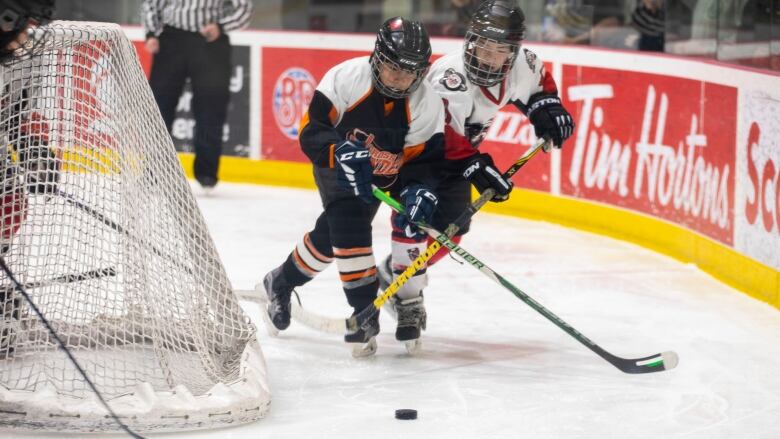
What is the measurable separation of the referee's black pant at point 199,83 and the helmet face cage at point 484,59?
2.85 meters

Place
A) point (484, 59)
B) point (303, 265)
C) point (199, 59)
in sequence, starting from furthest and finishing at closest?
point (199, 59), point (303, 265), point (484, 59)

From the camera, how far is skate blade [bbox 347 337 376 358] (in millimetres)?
3482

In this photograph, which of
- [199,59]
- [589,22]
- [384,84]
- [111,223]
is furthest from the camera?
[199,59]

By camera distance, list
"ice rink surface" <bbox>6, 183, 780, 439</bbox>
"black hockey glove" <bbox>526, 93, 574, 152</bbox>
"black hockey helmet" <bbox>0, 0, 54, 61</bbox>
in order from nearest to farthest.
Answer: "black hockey helmet" <bbox>0, 0, 54, 61</bbox> → "ice rink surface" <bbox>6, 183, 780, 439</bbox> → "black hockey glove" <bbox>526, 93, 574, 152</bbox>

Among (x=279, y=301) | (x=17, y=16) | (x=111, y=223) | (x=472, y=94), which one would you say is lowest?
(x=279, y=301)

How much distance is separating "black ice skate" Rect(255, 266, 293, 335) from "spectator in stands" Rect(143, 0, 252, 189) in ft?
8.51

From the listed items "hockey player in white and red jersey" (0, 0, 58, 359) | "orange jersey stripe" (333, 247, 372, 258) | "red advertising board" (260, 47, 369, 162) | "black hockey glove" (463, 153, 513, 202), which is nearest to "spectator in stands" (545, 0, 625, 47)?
"red advertising board" (260, 47, 369, 162)

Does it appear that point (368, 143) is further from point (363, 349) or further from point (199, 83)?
point (199, 83)

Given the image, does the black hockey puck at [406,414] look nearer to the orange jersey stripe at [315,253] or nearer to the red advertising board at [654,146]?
the orange jersey stripe at [315,253]

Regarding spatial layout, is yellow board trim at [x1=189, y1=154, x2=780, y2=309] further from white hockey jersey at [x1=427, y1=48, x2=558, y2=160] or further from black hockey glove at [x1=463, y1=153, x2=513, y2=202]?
black hockey glove at [x1=463, y1=153, x2=513, y2=202]

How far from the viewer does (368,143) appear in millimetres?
3346

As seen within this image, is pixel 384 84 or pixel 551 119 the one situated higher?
pixel 384 84

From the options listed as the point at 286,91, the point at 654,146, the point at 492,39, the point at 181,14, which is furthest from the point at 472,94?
the point at 286,91

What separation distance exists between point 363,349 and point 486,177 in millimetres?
568
